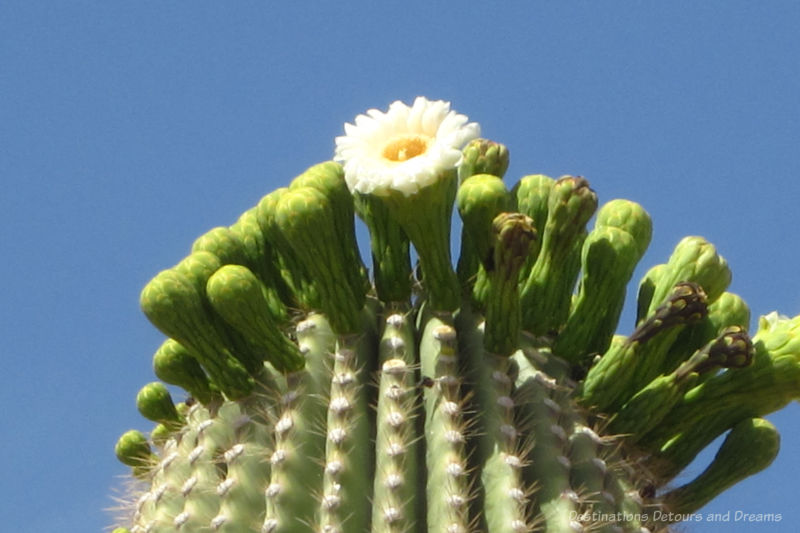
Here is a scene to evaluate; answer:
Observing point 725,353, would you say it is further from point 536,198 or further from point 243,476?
point 243,476

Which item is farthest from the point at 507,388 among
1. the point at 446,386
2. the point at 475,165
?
the point at 475,165

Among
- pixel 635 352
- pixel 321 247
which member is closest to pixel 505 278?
pixel 635 352

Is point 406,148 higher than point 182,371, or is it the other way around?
point 406,148

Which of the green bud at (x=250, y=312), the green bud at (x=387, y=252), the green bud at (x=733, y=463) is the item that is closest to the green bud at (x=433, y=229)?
the green bud at (x=387, y=252)

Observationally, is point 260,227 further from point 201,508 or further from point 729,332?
point 729,332

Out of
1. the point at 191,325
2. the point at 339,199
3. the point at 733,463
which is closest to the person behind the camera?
the point at 191,325

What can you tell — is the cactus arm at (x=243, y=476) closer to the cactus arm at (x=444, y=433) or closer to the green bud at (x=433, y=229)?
the cactus arm at (x=444, y=433)
